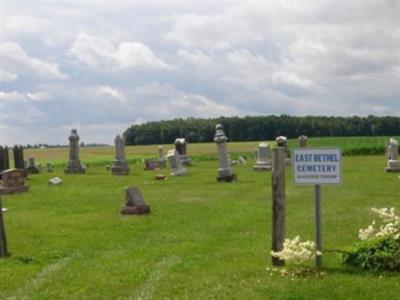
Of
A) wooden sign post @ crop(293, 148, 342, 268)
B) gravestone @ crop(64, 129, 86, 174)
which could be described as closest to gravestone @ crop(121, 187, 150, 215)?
wooden sign post @ crop(293, 148, 342, 268)

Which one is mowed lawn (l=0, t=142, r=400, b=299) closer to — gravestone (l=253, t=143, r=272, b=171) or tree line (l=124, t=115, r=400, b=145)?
gravestone (l=253, t=143, r=272, b=171)

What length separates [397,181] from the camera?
95.1 ft

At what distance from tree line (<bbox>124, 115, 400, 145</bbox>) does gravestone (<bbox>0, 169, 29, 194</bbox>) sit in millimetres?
80363

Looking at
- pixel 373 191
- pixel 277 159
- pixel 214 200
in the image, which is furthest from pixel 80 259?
pixel 373 191

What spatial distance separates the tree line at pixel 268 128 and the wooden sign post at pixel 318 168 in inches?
3776

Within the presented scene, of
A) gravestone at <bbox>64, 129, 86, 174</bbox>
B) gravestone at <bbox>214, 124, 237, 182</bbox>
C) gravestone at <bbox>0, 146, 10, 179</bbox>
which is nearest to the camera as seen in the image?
gravestone at <bbox>214, 124, 237, 182</bbox>

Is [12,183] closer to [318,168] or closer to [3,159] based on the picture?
[3,159]

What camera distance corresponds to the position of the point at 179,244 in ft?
46.5

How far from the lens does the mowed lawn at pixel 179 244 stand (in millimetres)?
10085

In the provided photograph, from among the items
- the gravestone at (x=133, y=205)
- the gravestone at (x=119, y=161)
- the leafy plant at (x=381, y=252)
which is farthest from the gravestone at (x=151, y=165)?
the leafy plant at (x=381, y=252)

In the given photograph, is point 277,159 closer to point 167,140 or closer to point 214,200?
point 214,200

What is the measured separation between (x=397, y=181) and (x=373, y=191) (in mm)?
4738

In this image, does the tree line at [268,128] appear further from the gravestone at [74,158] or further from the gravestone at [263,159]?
the gravestone at [74,158]

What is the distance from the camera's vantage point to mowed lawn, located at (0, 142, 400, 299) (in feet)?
33.1
